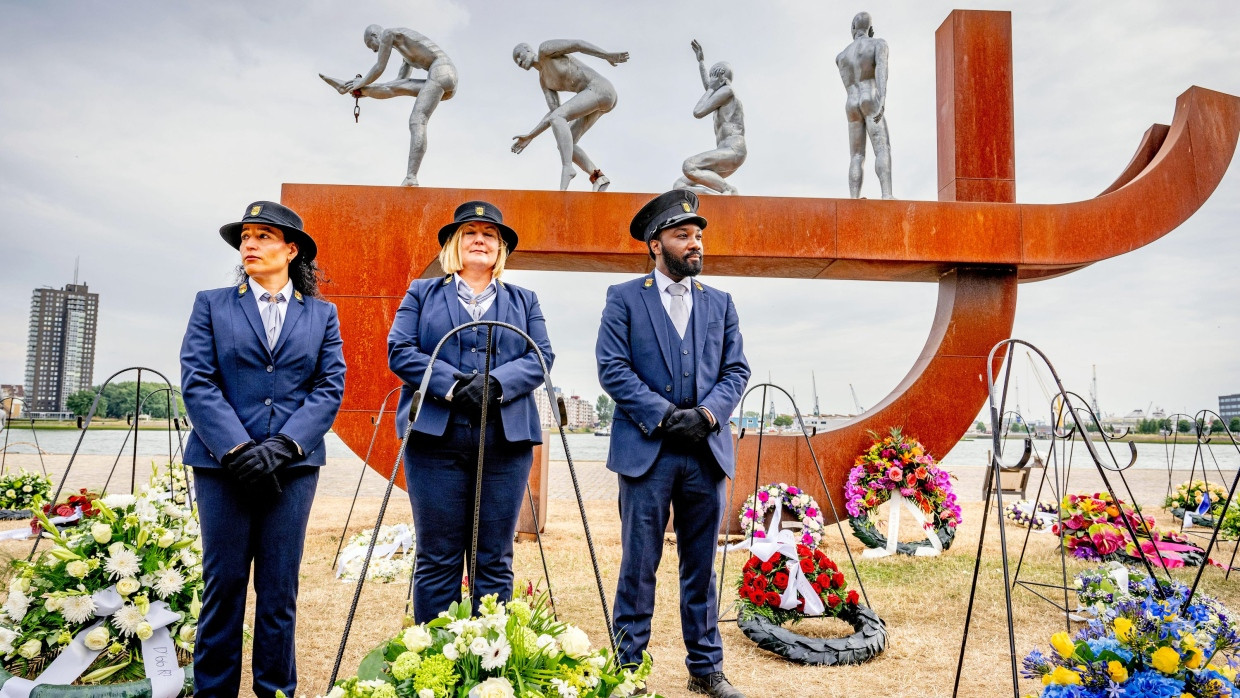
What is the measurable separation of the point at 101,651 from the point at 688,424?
254 cm

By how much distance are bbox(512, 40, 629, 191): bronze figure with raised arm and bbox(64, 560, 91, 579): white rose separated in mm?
Answer: 5191

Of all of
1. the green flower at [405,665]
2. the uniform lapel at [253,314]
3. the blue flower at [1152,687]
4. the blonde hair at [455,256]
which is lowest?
the blue flower at [1152,687]

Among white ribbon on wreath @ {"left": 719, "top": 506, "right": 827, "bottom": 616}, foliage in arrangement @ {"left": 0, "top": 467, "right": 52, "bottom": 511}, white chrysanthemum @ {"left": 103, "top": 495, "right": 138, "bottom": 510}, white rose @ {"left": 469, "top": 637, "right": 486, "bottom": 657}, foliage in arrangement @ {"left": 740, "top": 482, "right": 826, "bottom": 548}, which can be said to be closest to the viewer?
white rose @ {"left": 469, "top": 637, "right": 486, "bottom": 657}

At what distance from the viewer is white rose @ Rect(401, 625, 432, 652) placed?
1523mm

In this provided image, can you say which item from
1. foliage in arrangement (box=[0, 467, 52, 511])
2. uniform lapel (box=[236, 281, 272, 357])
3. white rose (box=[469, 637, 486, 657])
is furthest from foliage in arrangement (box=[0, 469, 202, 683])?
foliage in arrangement (box=[0, 467, 52, 511])

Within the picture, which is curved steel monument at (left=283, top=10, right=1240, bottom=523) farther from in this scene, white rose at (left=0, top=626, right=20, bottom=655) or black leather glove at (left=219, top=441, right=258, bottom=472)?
black leather glove at (left=219, top=441, right=258, bottom=472)

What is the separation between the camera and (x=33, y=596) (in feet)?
9.42

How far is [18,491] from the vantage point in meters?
8.00

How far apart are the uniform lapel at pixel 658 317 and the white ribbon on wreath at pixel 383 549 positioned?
3.53 meters

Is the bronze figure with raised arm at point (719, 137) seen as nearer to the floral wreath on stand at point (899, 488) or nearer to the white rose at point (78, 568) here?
the floral wreath on stand at point (899, 488)

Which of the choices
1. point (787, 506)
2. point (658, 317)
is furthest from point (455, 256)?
point (787, 506)

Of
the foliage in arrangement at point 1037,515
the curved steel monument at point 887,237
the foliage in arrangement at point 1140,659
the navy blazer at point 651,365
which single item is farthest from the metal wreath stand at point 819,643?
the foliage in arrangement at point 1037,515

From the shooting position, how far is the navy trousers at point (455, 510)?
266cm

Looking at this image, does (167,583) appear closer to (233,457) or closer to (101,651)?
(101,651)
